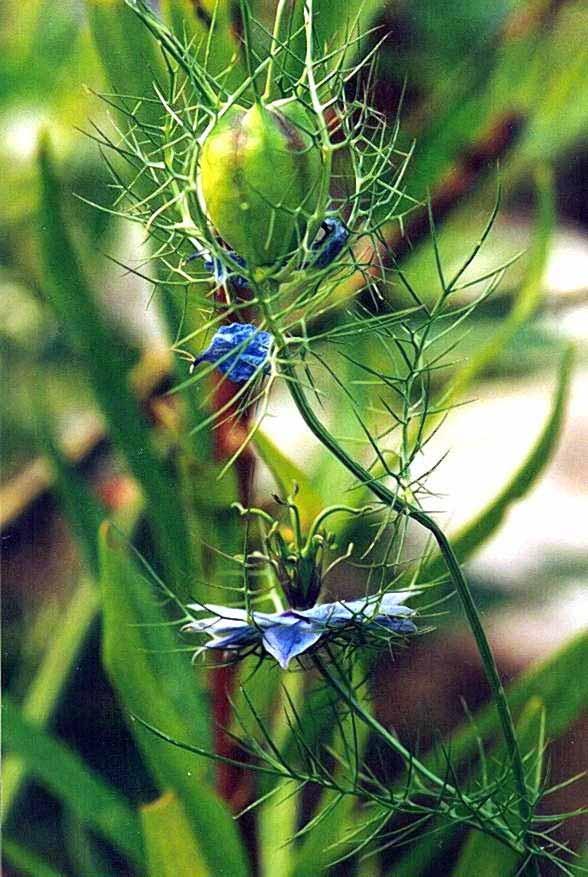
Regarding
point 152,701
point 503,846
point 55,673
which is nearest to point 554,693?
point 503,846

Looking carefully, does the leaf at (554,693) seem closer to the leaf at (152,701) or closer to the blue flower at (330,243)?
the leaf at (152,701)

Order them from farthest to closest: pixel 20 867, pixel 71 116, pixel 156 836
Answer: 1. pixel 71 116
2. pixel 20 867
3. pixel 156 836

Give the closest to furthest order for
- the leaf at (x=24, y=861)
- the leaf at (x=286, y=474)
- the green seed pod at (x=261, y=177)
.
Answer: the green seed pod at (x=261, y=177), the leaf at (x=286, y=474), the leaf at (x=24, y=861)

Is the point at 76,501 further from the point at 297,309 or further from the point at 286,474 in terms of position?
the point at 297,309

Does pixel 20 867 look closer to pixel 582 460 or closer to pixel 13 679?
pixel 13 679

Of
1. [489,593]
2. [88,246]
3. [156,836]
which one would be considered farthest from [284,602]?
[88,246]

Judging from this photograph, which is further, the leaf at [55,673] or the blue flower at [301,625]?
the leaf at [55,673]

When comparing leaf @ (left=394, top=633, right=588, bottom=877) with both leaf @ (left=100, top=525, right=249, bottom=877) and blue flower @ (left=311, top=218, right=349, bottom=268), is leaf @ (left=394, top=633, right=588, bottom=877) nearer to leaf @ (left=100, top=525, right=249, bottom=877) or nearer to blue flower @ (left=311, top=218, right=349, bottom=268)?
leaf @ (left=100, top=525, right=249, bottom=877)

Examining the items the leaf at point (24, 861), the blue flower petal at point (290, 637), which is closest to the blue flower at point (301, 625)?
the blue flower petal at point (290, 637)
